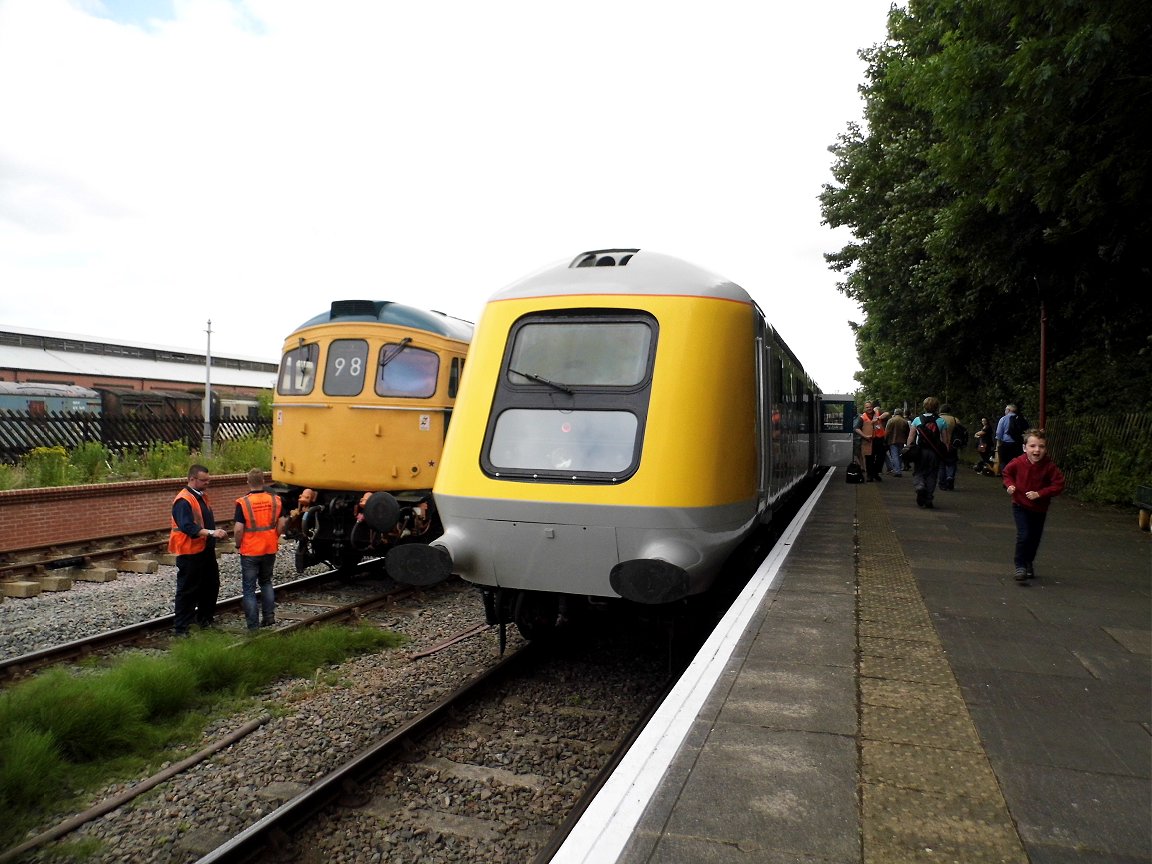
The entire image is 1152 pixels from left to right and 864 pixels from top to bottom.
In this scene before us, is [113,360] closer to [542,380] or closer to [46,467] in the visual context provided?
[46,467]

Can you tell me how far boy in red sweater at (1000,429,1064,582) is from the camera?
6863 millimetres

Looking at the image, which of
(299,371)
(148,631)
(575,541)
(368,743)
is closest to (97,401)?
(299,371)

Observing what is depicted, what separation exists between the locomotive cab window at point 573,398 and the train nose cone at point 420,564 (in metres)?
A: 0.71

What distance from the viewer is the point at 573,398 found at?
6.02m

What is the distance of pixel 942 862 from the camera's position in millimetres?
2660

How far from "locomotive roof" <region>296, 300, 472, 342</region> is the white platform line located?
555 cm

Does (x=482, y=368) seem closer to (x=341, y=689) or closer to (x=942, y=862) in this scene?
(x=341, y=689)

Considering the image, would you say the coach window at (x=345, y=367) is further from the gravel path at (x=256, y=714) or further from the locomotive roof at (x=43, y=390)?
the locomotive roof at (x=43, y=390)

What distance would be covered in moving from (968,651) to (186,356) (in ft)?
162

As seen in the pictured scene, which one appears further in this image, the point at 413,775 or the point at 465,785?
the point at 413,775

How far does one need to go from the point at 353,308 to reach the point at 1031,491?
7158mm

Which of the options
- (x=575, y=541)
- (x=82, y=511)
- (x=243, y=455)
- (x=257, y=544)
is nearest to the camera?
(x=575, y=541)

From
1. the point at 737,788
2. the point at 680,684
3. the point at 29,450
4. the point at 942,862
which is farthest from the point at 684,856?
the point at 29,450

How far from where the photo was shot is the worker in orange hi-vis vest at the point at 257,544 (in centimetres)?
773
